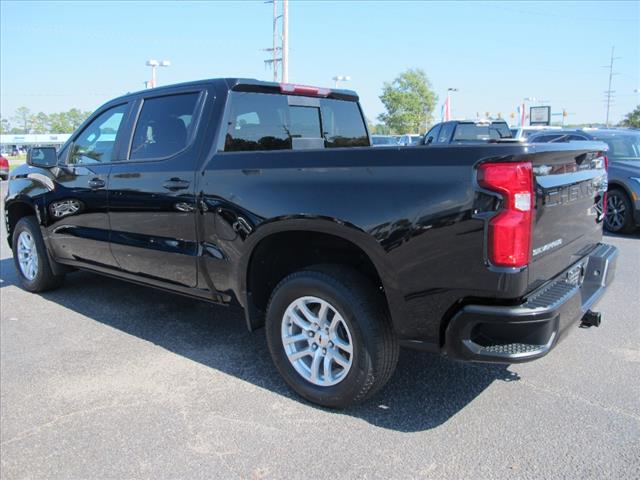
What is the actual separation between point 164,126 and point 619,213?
299 inches

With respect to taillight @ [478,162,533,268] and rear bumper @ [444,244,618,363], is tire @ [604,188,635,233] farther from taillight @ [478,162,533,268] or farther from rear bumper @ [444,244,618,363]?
taillight @ [478,162,533,268]

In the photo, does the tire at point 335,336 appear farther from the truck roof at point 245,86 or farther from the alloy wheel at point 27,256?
the alloy wheel at point 27,256

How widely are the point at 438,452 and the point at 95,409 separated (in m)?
2.00

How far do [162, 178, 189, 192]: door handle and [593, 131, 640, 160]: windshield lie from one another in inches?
317

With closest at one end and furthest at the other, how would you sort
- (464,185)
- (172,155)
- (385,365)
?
(464,185) < (385,365) < (172,155)

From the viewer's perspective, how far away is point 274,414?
3262mm

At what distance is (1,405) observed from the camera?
3.44 meters

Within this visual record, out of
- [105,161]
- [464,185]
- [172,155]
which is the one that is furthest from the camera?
[105,161]

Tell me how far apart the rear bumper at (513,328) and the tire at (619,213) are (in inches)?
271

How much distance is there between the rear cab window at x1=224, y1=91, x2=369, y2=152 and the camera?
3.97 metres

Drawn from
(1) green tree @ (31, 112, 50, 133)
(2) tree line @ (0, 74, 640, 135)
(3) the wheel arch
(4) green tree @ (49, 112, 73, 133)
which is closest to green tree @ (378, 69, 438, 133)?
(2) tree line @ (0, 74, 640, 135)

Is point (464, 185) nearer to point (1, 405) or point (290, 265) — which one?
point (290, 265)

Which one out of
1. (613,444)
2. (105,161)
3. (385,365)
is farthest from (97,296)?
(613,444)

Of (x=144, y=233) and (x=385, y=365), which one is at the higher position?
(x=144, y=233)
